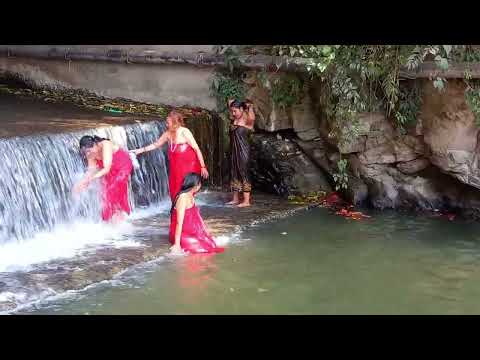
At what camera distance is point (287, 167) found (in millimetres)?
10297

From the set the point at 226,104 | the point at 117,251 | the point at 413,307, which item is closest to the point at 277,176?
the point at 226,104

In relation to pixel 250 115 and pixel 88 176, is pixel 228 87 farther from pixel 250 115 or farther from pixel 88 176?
pixel 88 176

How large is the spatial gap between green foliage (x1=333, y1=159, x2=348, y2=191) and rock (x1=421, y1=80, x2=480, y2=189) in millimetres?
1125

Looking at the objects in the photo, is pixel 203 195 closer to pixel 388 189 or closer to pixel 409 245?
pixel 388 189

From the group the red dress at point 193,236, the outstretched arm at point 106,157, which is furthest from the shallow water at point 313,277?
the outstretched arm at point 106,157

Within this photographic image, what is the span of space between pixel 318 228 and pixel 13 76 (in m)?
6.34

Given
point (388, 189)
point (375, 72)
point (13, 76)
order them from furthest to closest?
point (13, 76) < point (388, 189) < point (375, 72)

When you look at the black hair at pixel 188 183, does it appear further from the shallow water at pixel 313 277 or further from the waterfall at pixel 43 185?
the waterfall at pixel 43 185

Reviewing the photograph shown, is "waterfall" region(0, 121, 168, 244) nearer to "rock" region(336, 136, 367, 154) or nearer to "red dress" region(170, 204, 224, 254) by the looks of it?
"red dress" region(170, 204, 224, 254)

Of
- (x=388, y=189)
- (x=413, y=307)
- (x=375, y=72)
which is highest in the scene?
(x=375, y=72)

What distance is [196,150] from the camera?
7660mm

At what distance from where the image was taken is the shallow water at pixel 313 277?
5.88 metres

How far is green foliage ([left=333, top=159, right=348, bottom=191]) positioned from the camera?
30.3ft

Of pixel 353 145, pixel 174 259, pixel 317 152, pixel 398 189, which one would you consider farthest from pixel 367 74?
pixel 174 259
